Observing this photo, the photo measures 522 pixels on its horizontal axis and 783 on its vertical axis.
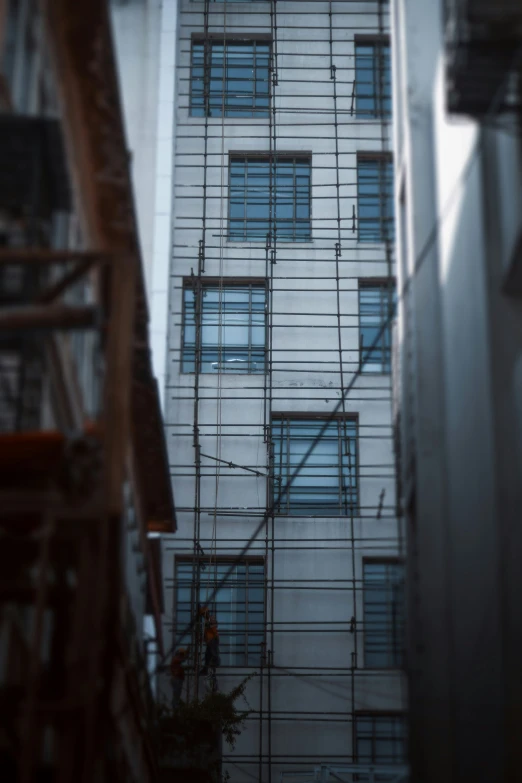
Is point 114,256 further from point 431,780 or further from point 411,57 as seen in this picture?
point 411,57

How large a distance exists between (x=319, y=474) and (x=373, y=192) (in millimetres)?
6933

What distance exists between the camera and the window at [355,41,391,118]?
3147 centimetres

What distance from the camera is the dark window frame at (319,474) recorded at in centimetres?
2781

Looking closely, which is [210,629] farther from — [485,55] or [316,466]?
[485,55]

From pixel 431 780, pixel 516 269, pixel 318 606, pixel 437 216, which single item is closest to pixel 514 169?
pixel 516 269

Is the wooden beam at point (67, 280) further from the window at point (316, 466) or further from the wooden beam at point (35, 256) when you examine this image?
the window at point (316, 466)

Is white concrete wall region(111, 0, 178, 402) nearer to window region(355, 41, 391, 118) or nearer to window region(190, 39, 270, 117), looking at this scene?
window region(190, 39, 270, 117)

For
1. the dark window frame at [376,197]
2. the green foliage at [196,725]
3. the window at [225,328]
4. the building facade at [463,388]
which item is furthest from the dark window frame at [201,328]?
the building facade at [463,388]

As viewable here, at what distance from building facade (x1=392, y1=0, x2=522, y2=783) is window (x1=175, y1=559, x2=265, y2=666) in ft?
32.2

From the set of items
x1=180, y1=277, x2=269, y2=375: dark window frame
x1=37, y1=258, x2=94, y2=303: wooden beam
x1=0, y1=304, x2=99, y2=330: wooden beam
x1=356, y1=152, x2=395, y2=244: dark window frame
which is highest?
x1=356, y1=152, x2=395, y2=244: dark window frame

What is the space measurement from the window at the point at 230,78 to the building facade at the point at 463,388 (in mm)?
13868

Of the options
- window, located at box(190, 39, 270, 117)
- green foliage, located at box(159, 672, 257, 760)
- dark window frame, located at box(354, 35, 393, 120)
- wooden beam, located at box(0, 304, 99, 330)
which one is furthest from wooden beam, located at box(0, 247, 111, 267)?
window, located at box(190, 39, 270, 117)

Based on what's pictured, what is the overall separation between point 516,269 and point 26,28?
16.2 ft

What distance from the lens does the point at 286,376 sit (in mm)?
28938
